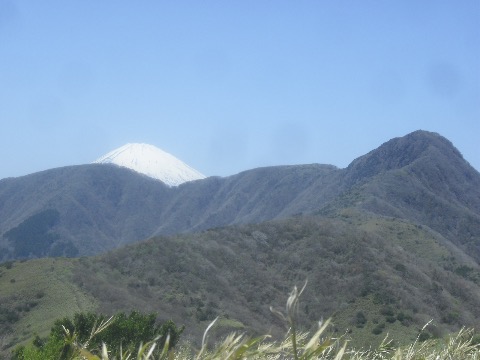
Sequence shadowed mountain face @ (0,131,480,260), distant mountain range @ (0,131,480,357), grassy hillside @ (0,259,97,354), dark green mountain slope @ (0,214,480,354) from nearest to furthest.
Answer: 1. grassy hillside @ (0,259,97,354)
2. distant mountain range @ (0,131,480,357)
3. dark green mountain slope @ (0,214,480,354)
4. shadowed mountain face @ (0,131,480,260)

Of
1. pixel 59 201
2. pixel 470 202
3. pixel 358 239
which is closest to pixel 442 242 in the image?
pixel 358 239

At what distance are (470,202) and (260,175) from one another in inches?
2461

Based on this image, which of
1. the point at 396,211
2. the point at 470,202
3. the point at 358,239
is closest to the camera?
the point at 358,239

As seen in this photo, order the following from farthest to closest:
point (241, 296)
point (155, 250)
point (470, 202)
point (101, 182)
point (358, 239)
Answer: point (101, 182)
point (470, 202)
point (358, 239)
point (155, 250)
point (241, 296)

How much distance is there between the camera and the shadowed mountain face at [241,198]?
91.6 meters

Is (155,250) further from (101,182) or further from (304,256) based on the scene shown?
(101,182)

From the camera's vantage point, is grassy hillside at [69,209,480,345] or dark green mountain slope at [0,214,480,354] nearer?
dark green mountain slope at [0,214,480,354]

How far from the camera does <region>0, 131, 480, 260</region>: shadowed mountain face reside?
91.6 metres

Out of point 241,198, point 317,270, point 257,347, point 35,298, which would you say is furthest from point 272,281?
point 241,198

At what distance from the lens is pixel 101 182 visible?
16425 cm

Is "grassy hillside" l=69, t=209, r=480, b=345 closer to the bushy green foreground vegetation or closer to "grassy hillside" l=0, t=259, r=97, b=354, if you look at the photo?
"grassy hillside" l=0, t=259, r=97, b=354

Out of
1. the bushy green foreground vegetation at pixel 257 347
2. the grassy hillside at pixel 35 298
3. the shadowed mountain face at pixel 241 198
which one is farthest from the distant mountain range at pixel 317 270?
the bushy green foreground vegetation at pixel 257 347

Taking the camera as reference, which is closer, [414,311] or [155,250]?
[414,311]

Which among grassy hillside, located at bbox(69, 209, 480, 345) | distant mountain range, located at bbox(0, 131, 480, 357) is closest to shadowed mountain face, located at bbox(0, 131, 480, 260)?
distant mountain range, located at bbox(0, 131, 480, 357)
